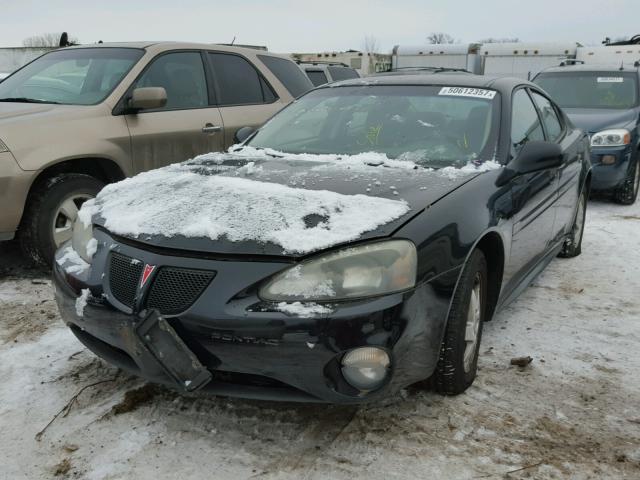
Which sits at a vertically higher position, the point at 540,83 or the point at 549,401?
the point at 540,83

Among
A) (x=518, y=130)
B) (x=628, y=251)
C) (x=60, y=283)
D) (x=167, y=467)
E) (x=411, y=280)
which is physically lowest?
(x=628, y=251)

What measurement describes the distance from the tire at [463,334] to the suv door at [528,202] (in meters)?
0.41

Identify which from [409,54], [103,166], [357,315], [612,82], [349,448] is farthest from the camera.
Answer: [409,54]

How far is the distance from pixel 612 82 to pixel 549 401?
22.9ft

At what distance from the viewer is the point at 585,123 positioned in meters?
7.46

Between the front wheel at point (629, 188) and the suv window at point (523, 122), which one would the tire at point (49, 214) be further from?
the front wheel at point (629, 188)

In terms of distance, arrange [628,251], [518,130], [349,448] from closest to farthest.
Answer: [349,448]
[518,130]
[628,251]

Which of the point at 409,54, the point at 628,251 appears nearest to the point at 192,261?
the point at 628,251

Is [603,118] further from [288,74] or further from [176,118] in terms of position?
[176,118]

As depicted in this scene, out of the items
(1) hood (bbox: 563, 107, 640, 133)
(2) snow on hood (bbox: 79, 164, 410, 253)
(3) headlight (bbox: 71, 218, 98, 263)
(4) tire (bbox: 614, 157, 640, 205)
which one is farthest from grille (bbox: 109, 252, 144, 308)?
(4) tire (bbox: 614, 157, 640, 205)

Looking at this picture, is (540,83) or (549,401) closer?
(549,401)

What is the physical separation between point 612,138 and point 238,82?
4.47 metres

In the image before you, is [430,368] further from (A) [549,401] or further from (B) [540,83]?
(B) [540,83]

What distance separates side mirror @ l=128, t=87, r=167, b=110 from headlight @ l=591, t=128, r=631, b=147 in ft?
17.1
